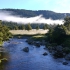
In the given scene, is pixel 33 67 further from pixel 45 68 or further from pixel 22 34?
pixel 22 34

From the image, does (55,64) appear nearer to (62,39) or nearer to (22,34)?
(62,39)

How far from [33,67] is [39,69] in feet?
7.84

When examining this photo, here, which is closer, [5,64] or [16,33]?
[5,64]

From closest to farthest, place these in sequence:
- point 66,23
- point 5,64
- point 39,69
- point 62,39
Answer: point 39,69, point 5,64, point 62,39, point 66,23

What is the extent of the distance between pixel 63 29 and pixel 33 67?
4422 centimetres

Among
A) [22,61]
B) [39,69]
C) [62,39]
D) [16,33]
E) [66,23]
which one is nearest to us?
[39,69]

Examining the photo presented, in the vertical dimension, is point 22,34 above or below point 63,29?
below

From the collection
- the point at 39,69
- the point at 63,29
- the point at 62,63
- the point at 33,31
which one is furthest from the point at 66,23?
the point at 39,69

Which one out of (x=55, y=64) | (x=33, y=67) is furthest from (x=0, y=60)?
(x=55, y=64)

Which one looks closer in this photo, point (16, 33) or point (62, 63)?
point (62, 63)

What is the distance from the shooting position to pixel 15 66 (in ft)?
160

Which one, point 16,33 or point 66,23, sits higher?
point 66,23

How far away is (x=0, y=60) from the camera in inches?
2096

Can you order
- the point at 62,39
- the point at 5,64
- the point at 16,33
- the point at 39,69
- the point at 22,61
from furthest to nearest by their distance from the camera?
the point at 16,33 → the point at 62,39 → the point at 22,61 → the point at 5,64 → the point at 39,69
